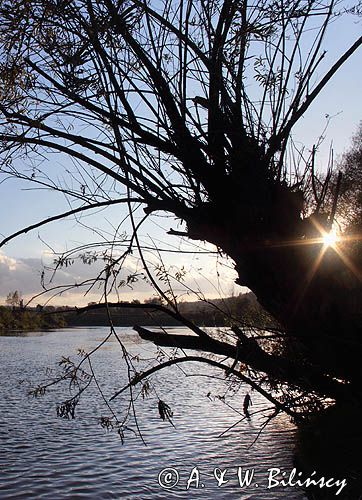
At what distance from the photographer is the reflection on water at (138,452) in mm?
8711

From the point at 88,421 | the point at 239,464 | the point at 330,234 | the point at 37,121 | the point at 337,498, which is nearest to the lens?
the point at 37,121

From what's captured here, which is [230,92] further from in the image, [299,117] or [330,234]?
[330,234]

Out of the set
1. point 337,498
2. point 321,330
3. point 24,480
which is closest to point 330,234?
point 321,330

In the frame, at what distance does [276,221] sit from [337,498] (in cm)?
398

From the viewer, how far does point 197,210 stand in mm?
5809

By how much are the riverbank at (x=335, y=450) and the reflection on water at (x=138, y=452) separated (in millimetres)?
575

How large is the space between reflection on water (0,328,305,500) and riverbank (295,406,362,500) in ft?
1.89

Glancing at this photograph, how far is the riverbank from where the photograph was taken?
7023mm

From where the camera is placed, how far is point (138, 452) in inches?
431

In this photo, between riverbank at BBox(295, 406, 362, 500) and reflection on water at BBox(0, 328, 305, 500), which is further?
reflection on water at BBox(0, 328, 305, 500)

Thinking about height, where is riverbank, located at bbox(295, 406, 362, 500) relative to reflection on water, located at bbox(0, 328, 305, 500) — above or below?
above

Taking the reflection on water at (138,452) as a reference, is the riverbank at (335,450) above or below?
above

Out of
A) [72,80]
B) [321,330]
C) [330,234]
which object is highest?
[72,80]

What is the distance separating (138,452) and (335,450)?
4.40 meters
